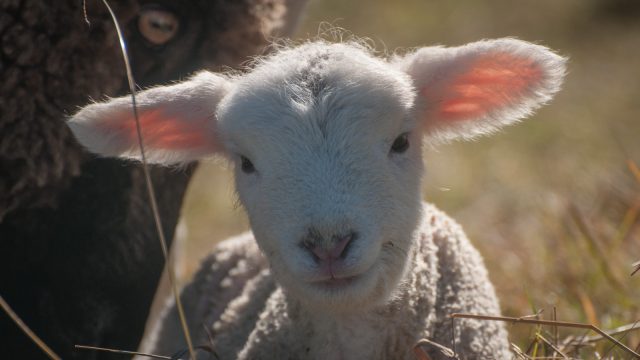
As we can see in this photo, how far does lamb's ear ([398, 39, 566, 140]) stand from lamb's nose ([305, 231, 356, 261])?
793 millimetres

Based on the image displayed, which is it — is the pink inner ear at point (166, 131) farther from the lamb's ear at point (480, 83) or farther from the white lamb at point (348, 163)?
the lamb's ear at point (480, 83)

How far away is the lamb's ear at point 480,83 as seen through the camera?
2.88 metres

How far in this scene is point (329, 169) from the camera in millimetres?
2600

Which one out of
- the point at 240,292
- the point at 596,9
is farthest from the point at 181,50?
the point at 596,9

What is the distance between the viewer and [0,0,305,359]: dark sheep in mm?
3416

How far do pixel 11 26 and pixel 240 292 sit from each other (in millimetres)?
1466

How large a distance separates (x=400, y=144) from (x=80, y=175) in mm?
1470

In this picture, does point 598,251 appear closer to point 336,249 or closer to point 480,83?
point 480,83

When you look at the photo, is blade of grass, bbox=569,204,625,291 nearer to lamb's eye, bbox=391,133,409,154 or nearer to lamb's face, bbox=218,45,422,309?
lamb's face, bbox=218,45,422,309

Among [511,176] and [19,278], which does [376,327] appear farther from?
[511,176]

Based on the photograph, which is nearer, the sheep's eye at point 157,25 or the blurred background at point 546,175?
the sheep's eye at point 157,25

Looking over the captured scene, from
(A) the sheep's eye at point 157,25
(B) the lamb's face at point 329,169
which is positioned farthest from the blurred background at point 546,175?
(A) the sheep's eye at point 157,25

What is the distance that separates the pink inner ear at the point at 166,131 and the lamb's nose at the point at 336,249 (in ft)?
3.01

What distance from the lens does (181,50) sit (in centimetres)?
382
